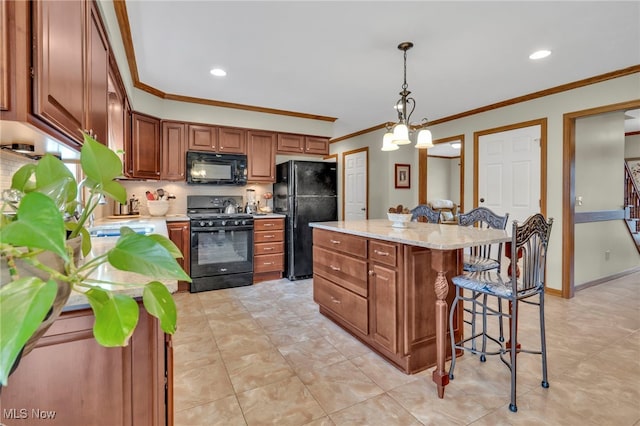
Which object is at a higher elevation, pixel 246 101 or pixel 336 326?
pixel 246 101

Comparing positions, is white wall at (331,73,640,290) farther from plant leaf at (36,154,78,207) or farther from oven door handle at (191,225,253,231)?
plant leaf at (36,154,78,207)

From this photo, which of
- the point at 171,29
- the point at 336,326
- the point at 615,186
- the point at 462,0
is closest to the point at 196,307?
the point at 336,326

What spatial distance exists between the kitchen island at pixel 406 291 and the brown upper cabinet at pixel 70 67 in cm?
168

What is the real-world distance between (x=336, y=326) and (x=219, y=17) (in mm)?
2646

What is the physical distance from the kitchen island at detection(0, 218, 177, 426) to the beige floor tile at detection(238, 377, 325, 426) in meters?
0.80

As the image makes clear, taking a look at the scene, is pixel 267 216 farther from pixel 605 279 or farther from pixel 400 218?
pixel 605 279

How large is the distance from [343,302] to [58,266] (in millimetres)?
2234

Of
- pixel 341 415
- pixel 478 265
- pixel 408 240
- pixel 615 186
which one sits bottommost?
pixel 341 415

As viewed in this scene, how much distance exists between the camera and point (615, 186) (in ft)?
14.1

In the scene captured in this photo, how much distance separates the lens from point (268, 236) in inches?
173

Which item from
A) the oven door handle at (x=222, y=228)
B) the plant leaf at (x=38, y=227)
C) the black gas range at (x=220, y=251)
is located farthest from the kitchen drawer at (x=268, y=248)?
the plant leaf at (x=38, y=227)

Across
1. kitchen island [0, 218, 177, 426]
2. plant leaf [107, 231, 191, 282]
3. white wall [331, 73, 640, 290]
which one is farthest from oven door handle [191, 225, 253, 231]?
plant leaf [107, 231, 191, 282]

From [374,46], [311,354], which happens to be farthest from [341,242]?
[374,46]

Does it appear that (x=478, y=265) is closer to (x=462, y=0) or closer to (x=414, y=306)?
(x=414, y=306)
